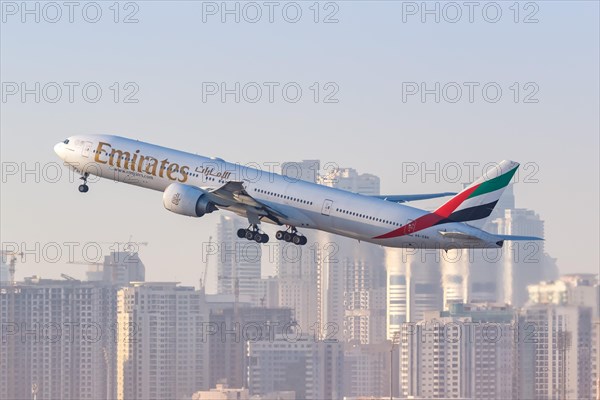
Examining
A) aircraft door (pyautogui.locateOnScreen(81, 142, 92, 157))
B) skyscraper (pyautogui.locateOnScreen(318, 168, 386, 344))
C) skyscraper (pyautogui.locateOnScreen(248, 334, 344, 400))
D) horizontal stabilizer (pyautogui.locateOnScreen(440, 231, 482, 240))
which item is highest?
aircraft door (pyautogui.locateOnScreen(81, 142, 92, 157))

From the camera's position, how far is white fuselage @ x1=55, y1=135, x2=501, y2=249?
93.6 metres

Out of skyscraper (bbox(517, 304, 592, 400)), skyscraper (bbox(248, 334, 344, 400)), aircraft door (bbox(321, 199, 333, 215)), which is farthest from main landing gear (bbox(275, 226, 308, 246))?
skyscraper (bbox(248, 334, 344, 400))

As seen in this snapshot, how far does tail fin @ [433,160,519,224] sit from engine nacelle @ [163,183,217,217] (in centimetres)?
1401

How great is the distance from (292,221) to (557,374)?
282 feet

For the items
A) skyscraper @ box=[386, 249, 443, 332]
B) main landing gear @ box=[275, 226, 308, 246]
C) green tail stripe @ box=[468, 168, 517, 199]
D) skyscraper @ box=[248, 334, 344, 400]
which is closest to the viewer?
green tail stripe @ box=[468, 168, 517, 199]

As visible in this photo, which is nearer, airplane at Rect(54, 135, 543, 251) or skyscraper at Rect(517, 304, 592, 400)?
airplane at Rect(54, 135, 543, 251)

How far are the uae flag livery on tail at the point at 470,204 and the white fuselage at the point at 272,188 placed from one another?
0.33 meters

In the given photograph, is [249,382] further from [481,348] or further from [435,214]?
[435,214]

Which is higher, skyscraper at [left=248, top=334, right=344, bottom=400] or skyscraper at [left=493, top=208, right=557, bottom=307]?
skyscraper at [left=493, top=208, right=557, bottom=307]

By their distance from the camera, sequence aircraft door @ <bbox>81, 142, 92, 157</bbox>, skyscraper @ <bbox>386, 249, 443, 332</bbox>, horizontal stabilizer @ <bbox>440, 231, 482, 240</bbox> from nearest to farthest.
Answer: horizontal stabilizer @ <bbox>440, 231, 482, 240</bbox>, aircraft door @ <bbox>81, 142, 92, 157</bbox>, skyscraper @ <bbox>386, 249, 443, 332</bbox>

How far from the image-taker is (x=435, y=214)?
93500 mm

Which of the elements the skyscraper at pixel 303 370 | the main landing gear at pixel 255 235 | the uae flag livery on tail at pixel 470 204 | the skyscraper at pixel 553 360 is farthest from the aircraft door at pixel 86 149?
the skyscraper at pixel 303 370

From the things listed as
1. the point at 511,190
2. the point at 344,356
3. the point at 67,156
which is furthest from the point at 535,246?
the point at 344,356

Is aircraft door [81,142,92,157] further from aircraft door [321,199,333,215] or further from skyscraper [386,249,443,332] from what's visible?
skyscraper [386,249,443,332]
